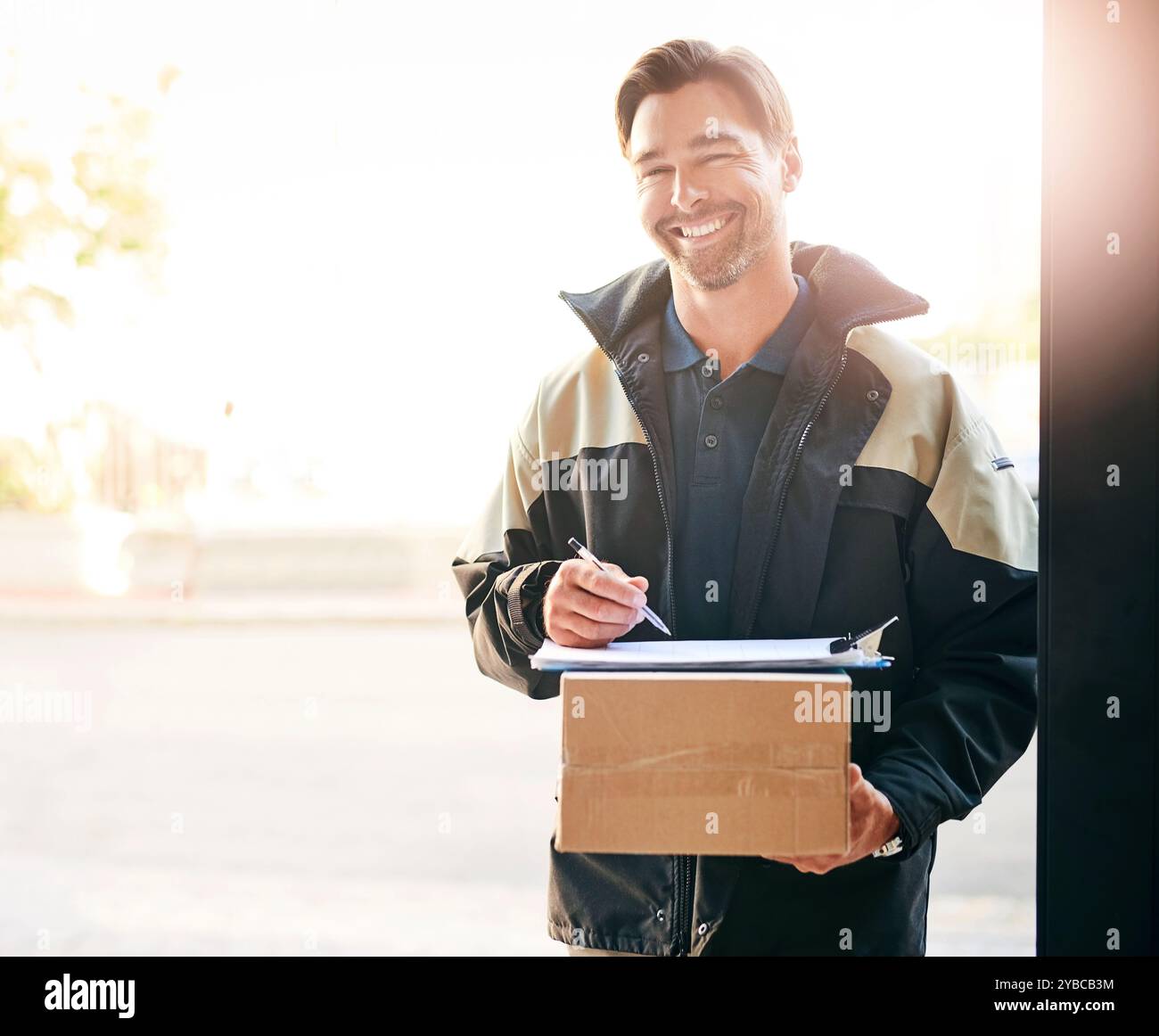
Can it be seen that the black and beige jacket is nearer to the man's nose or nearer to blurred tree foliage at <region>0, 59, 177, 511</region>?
the man's nose


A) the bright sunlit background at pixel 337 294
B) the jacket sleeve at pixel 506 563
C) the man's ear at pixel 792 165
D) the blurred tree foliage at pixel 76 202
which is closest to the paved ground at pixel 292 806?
the bright sunlit background at pixel 337 294

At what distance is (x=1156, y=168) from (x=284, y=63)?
2.11 m

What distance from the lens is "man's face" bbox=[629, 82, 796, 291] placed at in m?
1.54

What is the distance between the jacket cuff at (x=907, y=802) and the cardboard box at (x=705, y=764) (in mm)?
239

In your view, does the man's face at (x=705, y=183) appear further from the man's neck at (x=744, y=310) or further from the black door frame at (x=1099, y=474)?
the black door frame at (x=1099, y=474)

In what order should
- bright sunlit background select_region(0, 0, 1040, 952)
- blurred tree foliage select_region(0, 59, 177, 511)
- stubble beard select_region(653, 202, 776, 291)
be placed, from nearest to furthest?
1. stubble beard select_region(653, 202, 776, 291)
2. bright sunlit background select_region(0, 0, 1040, 952)
3. blurred tree foliage select_region(0, 59, 177, 511)

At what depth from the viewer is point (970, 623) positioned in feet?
4.91

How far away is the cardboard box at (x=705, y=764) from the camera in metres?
1.17

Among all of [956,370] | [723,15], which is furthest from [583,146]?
[956,370]

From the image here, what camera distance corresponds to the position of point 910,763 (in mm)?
1414

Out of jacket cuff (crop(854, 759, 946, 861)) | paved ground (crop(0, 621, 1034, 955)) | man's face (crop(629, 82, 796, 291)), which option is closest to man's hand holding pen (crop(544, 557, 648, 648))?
jacket cuff (crop(854, 759, 946, 861))

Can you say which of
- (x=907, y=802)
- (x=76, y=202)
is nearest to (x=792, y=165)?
(x=907, y=802)

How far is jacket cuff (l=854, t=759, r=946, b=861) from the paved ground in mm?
1097
